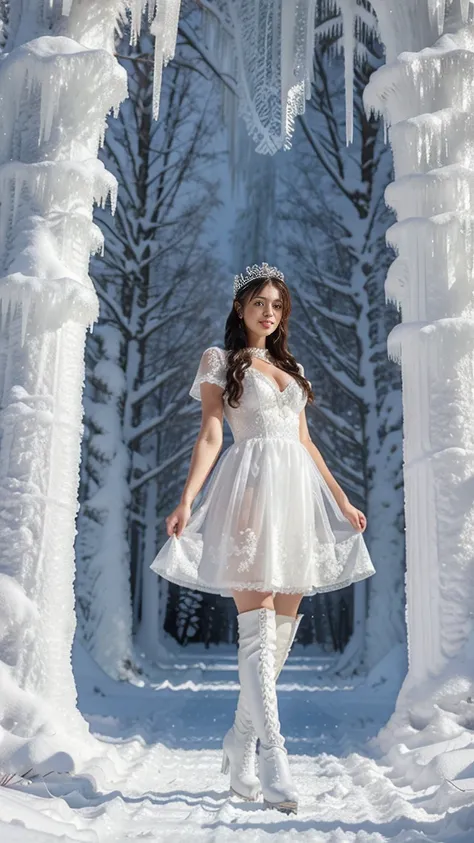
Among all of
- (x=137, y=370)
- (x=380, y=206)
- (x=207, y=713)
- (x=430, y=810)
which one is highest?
(x=380, y=206)

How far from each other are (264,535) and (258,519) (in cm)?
6

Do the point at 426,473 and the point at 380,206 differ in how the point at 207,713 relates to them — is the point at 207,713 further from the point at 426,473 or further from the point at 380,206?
the point at 380,206

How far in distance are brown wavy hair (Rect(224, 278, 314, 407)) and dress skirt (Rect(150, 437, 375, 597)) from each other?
0.24 meters

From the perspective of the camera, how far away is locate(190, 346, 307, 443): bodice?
3.36 metres

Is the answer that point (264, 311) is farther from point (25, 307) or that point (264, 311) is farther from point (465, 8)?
point (465, 8)

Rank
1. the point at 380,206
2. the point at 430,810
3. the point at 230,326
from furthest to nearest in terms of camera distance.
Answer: the point at 380,206 → the point at 230,326 → the point at 430,810

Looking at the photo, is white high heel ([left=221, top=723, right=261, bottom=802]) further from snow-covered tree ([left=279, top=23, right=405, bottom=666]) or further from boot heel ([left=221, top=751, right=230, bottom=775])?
snow-covered tree ([left=279, top=23, right=405, bottom=666])

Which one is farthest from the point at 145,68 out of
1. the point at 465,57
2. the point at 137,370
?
the point at 465,57

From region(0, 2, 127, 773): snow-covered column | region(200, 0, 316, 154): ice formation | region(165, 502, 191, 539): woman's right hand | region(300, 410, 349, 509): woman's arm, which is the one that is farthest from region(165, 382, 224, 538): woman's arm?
region(200, 0, 316, 154): ice formation

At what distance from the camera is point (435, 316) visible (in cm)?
485

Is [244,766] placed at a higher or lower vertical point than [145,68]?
lower

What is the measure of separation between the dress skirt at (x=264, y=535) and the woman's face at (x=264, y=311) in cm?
48

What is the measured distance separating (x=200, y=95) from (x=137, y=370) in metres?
4.81

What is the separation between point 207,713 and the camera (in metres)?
7.50
